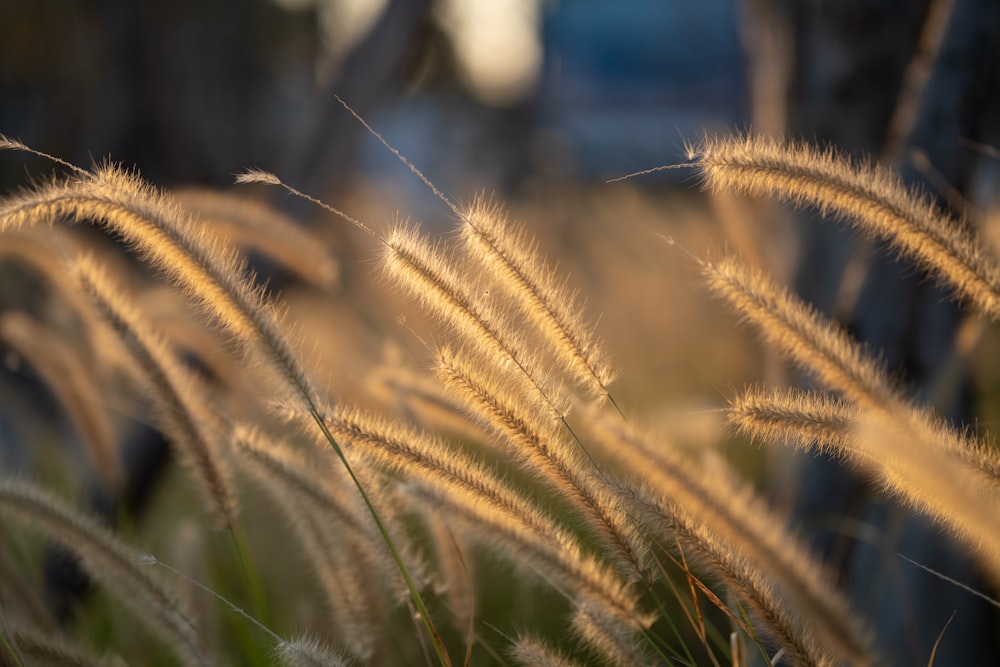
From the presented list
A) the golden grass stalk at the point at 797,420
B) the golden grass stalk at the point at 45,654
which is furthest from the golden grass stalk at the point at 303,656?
the golden grass stalk at the point at 797,420

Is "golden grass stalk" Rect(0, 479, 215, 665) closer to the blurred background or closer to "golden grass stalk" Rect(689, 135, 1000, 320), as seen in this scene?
the blurred background

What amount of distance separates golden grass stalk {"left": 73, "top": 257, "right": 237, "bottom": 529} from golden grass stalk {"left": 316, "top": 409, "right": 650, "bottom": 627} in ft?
1.25

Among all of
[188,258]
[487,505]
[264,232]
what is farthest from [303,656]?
[264,232]

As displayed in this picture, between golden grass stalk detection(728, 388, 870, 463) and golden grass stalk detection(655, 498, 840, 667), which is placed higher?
golden grass stalk detection(728, 388, 870, 463)

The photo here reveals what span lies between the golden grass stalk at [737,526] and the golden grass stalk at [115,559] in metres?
0.73

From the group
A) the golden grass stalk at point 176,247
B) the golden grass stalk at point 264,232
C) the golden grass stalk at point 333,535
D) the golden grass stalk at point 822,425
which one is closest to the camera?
the golden grass stalk at point 822,425

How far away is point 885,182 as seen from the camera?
141 cm

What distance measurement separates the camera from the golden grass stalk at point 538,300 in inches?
53.1

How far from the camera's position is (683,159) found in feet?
4.78

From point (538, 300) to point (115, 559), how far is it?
0.79 m

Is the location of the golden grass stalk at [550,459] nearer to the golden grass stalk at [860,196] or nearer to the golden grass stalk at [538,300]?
the golden grass stalk at [538,300]

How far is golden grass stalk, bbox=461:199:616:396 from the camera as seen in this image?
135 cm

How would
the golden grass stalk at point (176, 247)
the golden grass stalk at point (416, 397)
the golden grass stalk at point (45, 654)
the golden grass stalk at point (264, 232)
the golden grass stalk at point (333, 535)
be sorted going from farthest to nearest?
the golden grass stalk at point (264, 232)
the golden grass stalk at point (416, 397)
the golden grass stalk at point (333, 535)
the golden grass stalk at point (45, 654)
the golden grass stalk at point (176, 247)

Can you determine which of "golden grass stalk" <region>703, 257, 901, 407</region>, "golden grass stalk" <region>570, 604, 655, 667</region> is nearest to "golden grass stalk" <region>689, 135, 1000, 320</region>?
"golden grass stalk" <region>703, 257, 901, 407</region>
